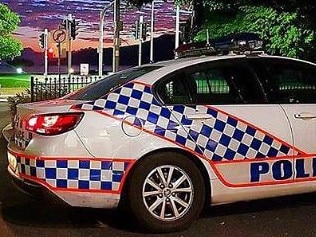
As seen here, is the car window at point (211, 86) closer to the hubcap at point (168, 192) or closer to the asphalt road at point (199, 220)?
the hubcap at point (168, 192)

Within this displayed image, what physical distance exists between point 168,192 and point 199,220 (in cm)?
57

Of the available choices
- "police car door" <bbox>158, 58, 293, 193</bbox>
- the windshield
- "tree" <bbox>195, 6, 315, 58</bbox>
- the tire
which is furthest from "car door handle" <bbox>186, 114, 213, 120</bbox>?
"tree" <bbox>195, 6, 315, 58</bbox>

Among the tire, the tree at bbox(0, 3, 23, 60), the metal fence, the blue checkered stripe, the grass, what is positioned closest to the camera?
the blue checkered stripe

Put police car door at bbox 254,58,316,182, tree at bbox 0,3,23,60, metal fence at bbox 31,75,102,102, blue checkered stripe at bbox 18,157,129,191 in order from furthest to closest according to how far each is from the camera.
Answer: tree at bbox 0,3,23,60
metal fence at bbox 31,75,102,102
police car door at bbox 254,58,316,182
blue checkered stripe at bbox 18,157,129,191

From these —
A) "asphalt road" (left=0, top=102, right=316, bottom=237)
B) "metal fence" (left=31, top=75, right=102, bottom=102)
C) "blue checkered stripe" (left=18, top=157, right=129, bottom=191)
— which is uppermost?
"blue checkered stripe" (left=18, top=157, right=129, bottom=191)

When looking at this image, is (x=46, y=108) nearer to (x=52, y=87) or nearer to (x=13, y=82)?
(x=52, y=87)

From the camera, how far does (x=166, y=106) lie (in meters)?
4.87

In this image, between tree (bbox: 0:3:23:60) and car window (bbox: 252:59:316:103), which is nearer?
car window (bbox: 252:59:316:103)

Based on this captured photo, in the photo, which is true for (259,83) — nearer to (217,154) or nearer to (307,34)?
(217,154)

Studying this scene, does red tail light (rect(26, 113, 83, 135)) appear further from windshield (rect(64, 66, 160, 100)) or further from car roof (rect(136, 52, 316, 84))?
car roof (rect(136, 52, 316, 84))

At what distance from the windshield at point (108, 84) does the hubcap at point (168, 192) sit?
78cm

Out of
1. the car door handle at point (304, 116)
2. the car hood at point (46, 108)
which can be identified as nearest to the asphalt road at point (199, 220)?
the car hood at point (46, 108)

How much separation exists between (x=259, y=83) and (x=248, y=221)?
117 cm

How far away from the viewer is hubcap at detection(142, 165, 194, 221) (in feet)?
15.8
